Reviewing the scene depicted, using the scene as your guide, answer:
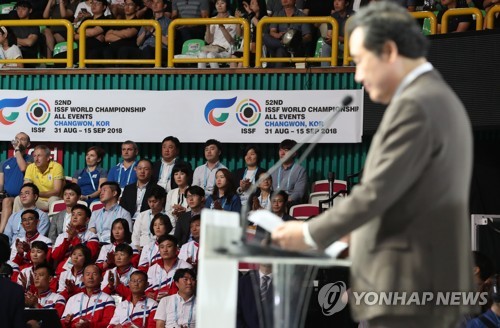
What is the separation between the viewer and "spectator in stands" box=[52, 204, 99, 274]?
41.8ft

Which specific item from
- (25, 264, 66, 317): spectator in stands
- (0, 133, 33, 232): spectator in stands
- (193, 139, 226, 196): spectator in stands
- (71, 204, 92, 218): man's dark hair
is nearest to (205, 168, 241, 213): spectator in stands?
(193, 139, 226, 196): spectator in stands

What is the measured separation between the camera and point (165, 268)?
38.8 ft

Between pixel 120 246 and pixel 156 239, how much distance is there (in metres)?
0.46

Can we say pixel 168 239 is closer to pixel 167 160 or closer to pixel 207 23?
pixel 167 160

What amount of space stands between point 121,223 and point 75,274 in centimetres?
82

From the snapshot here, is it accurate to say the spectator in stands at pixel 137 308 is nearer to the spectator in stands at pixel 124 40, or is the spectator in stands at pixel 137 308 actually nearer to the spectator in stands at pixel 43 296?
the spectator in stands at pixel 43 296

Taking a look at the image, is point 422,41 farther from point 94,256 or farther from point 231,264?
point 94,256

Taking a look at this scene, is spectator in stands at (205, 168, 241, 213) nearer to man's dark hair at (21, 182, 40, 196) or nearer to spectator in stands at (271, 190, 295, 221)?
spectator in stands at (271, 190, 295, 221)

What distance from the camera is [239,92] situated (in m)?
14.7

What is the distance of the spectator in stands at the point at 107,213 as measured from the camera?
13078mm

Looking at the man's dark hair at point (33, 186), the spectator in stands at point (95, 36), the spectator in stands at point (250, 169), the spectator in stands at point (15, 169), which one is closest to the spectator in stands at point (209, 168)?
the spectator in stands at point (250, 169)

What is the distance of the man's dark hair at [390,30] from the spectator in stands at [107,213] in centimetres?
973

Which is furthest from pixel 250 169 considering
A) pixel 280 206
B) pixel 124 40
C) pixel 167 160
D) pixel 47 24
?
pixel 47 24

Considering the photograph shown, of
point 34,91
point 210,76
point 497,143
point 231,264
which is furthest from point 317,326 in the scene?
point 231,264
